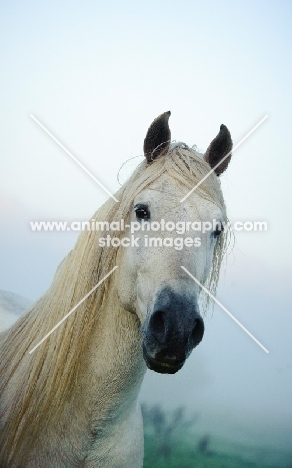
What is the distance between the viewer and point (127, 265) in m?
2.28

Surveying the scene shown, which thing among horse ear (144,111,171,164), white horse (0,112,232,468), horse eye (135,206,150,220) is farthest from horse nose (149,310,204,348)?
horse ear (144,111,171,164)

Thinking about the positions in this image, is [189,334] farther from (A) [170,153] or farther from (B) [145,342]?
(A) [170,153]

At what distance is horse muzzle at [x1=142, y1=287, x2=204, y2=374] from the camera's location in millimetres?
1752

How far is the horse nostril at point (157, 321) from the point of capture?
183cm

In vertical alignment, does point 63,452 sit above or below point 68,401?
below

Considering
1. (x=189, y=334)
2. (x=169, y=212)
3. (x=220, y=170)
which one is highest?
(x=169, y=212)

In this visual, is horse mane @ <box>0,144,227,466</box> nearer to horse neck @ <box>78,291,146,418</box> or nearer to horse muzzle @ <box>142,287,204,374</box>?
horse neck @ <box>78,291,146,418</box>

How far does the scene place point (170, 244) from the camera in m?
2.05

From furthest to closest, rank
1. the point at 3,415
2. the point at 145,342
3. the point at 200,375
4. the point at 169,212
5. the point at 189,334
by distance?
the point at 200,375 < the point at 3,415 < the point at 169,212 < the point at 145,342 < the point at 189,334

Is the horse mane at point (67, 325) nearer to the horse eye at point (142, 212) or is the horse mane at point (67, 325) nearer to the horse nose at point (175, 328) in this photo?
the horse eye at point (142, 212)

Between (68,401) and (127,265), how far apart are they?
2.88 ft

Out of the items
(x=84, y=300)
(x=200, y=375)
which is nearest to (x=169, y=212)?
(x=84, y=300)

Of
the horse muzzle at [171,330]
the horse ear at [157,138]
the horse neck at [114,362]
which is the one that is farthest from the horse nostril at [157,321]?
the horse ear at [157,138]

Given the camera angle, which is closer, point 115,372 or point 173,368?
point 173,368
